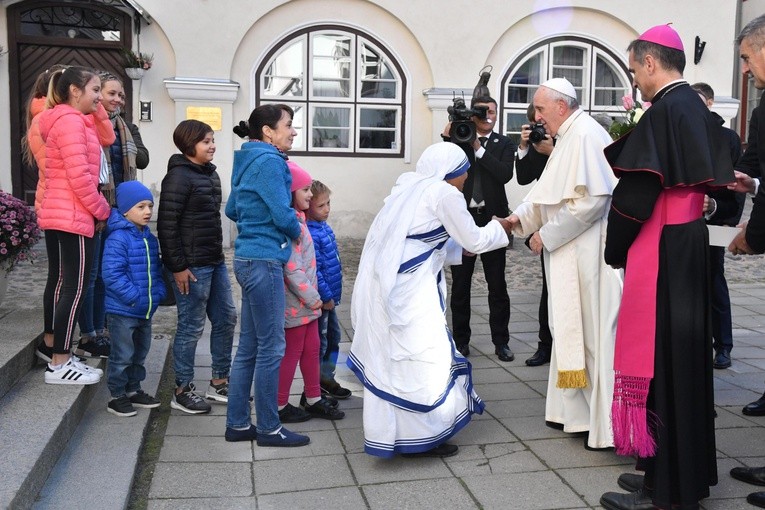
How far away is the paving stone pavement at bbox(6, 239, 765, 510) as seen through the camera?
3.96 metres

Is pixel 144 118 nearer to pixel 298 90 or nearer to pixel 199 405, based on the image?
pixel 298 90

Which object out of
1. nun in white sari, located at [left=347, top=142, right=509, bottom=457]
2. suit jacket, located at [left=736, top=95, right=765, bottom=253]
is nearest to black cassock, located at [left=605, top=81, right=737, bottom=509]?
suit jacket, located at [left=736, top=95, right=765, bottom=253]

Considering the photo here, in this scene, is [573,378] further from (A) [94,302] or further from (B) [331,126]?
(B) [331,126]

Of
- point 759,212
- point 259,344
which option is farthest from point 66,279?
point 759,212

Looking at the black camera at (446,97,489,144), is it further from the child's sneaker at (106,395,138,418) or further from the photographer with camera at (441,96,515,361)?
the child's sneaker at (106,395,138,418)

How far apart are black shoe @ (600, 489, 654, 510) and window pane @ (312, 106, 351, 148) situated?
31.5ft

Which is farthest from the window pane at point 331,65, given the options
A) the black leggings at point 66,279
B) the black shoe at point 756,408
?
the black shoe at point 756,408

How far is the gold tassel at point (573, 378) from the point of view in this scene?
183 inches

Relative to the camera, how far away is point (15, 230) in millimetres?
5766

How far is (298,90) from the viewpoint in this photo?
12.7 metres

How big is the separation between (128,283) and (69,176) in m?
0.72

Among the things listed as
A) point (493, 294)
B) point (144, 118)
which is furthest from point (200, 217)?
point (144, 118)

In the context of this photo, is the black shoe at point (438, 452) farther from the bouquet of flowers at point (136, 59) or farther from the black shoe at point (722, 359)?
the bouquet of flowers at point (136, 59)

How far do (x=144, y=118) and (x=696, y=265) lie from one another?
9631mm
